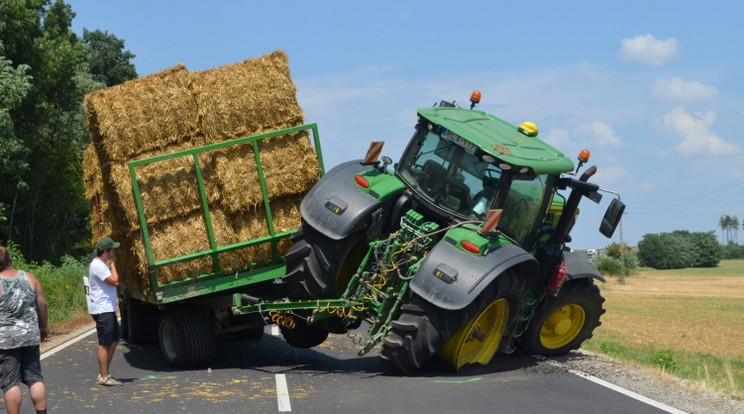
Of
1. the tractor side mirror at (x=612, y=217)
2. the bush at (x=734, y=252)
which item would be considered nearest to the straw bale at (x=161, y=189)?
the tractor side mirror at (x=612, y=217)

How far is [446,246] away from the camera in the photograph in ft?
35.9

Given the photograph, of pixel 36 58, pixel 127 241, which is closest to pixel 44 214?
pixel 36 58

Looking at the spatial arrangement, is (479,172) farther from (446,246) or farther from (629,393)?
(629,393)

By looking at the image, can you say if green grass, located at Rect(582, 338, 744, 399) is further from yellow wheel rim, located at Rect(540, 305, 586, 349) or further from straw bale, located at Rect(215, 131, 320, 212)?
straw bale, located at Rect(215, 131, 320, 212)

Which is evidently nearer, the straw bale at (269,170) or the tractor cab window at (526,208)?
the tractor cab window at (526,208)

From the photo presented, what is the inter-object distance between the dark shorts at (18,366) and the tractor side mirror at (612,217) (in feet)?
20.8

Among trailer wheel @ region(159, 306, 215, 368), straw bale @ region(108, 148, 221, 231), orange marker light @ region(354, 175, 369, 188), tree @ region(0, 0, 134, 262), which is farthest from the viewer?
tree @ region(0, 0, 134, 262)

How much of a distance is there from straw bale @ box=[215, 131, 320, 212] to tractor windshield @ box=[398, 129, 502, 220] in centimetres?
118

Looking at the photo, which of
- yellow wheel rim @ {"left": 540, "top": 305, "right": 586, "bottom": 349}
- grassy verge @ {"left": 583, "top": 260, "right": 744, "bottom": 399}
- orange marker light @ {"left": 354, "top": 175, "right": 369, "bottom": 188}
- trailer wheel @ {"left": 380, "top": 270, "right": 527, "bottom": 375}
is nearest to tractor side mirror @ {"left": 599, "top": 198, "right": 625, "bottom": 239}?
trailer wheel @ {"left": 380, "top": 270, "right": 527, "bottom": 375}

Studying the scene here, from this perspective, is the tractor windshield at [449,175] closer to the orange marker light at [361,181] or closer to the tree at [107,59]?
the orange marker light at [361,181]

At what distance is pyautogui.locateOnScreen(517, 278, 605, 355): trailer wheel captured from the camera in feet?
41.8

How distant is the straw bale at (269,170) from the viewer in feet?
39.8

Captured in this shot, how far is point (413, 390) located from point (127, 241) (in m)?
4.37

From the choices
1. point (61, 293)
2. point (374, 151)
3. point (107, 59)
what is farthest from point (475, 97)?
point (107, 59)
